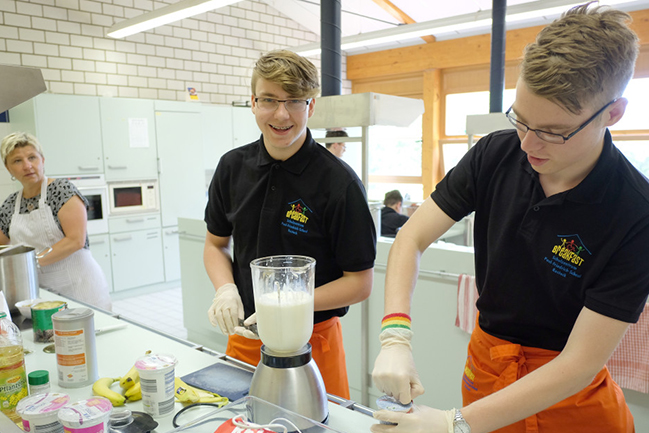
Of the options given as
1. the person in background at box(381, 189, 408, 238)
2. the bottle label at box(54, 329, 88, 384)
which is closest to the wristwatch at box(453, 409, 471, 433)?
the bottle label at box(54, 329, 88, 384)

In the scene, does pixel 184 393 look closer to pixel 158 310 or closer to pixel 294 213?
pixel 294 213

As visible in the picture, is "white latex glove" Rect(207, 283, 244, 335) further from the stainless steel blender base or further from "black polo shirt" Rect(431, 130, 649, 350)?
"black polo shirt" Rect(431, 130, 649, 350)

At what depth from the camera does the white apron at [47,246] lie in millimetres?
2502

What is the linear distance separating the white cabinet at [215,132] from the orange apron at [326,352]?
464 centimetres

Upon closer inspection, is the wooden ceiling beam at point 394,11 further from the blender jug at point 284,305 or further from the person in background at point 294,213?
the blender jug at point 284,305

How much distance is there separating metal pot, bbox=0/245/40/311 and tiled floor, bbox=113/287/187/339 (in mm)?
2282

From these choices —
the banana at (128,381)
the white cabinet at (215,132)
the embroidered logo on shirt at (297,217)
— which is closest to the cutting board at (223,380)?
the banana at (128,381)

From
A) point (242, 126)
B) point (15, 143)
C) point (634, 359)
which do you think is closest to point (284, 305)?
point (634, 359)

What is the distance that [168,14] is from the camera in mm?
4301

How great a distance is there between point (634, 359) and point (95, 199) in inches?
190

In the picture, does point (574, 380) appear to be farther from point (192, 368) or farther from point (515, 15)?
point (515, 15)

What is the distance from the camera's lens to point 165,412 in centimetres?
116

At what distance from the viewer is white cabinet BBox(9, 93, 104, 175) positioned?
459 cm

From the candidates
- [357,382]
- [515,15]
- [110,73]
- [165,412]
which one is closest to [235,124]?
[110,73]
